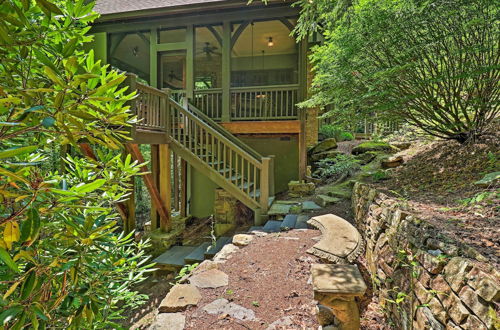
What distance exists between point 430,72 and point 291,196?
380cm

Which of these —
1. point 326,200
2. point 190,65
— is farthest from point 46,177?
point 190,65

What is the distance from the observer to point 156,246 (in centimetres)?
587

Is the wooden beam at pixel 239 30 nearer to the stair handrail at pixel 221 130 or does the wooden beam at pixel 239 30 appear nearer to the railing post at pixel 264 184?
the stair handrail at pixel 221 130

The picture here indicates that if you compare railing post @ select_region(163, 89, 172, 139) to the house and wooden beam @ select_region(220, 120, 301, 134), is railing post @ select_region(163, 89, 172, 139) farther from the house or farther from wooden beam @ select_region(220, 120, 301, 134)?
wooden beam @ select_region(220, 120, 301, 134)

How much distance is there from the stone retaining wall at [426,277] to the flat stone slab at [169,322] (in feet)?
5.63

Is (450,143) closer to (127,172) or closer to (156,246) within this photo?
(127,172)

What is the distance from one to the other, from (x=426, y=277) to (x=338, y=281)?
23.5 inches

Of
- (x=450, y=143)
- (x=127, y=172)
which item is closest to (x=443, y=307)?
(x=127, y=172)

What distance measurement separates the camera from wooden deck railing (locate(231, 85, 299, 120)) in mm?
6527

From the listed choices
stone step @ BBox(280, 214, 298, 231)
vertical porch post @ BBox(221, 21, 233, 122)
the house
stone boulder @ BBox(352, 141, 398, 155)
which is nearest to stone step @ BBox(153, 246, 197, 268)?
the house

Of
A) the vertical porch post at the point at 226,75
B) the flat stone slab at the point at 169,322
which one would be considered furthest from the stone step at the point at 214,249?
the vertical porch post at the point at 226,75

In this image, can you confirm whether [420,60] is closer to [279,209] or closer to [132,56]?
[279,209]

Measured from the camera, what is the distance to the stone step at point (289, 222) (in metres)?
4.36

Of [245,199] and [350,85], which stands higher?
[350,85]
